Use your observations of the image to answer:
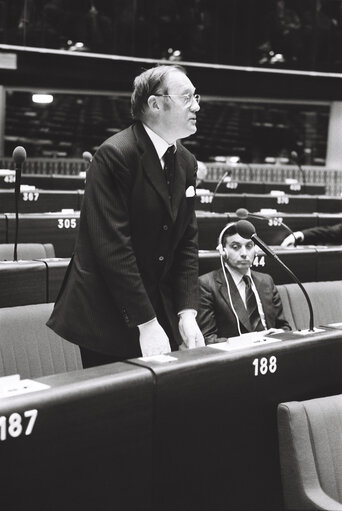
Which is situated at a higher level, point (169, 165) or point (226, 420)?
point (169, 165)

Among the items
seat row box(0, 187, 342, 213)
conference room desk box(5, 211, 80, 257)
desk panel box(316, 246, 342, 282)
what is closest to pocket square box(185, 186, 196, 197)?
desk panel box(316, 246, 342, 282)

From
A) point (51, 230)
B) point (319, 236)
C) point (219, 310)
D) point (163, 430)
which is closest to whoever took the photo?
point (163, 430)

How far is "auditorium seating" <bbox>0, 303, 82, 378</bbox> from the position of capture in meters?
3.36

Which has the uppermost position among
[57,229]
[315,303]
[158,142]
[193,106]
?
[193,106]

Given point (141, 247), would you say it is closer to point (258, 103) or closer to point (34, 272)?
point (34, 272)

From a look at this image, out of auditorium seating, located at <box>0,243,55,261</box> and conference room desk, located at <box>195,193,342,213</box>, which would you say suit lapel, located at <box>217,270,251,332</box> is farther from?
conference room desk, located at <box>195,193,342,213</box>

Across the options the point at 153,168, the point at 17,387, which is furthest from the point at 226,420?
the point at 153,168

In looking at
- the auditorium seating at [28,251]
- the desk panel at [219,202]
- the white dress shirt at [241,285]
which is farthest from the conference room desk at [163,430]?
the desk panel at [219,202]

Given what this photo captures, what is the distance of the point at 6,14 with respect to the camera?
41.6 ft

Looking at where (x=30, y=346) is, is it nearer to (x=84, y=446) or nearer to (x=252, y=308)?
(x=252, y=308)

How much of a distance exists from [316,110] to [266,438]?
1537 cm

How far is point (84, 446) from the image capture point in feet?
5.51

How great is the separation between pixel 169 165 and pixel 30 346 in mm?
1466

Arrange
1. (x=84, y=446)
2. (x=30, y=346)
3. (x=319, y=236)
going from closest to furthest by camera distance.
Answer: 1. (x=84, y=446)
2. (x=30, y=346)
3. (x=319, y=236)
